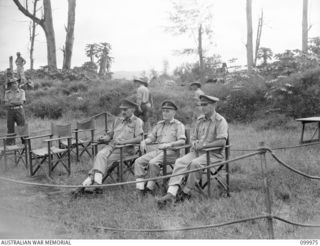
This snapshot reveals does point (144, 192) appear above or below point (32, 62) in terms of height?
below

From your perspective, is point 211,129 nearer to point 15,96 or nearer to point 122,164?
point 122,164

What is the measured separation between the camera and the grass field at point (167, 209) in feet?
12.9

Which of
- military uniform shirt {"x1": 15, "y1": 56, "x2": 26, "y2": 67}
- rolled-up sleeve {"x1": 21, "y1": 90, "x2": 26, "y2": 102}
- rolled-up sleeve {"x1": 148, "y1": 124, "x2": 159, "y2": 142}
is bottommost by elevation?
rolled-up sleeve {"x1": 148, "y1": 124, "x2": 159, "y2": 142}

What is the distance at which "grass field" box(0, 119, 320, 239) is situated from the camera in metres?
3.94

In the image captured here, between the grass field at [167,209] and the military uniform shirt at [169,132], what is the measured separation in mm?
837

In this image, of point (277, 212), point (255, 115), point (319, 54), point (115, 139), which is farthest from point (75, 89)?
point (319, 54)

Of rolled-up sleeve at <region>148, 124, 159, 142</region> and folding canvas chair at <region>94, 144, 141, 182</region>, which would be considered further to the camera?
rolled-up sleeve at <region>148, 124, 159, 142</region>

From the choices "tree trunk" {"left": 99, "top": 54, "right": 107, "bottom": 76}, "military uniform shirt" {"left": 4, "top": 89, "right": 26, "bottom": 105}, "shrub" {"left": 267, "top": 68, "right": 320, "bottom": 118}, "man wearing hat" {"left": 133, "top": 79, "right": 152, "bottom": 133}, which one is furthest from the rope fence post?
"man wearing hat" {"left": 133, "top": 79, "right": 152, "bottom": 133}

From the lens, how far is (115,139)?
238 inches

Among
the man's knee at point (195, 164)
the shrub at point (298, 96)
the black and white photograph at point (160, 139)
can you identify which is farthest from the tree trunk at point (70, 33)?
the shrub at point (298, 96)

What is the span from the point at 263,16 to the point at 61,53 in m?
2.68

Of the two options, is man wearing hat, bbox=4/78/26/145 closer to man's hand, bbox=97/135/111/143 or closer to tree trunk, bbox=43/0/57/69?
tree trunk, bbox=43/0/57/69

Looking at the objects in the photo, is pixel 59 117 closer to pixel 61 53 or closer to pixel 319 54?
pixel 61 53

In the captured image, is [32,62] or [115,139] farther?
[115,139]
